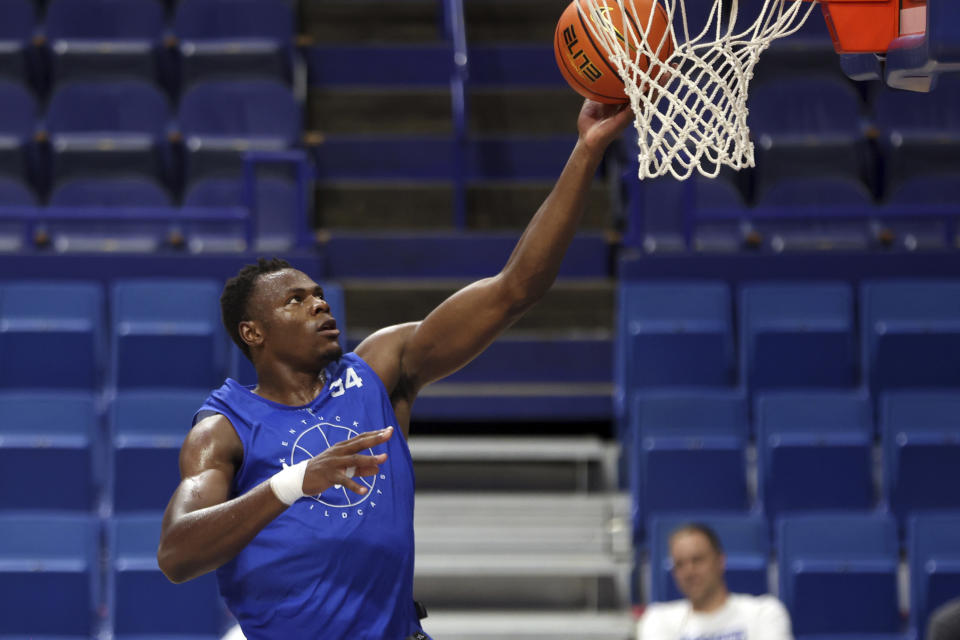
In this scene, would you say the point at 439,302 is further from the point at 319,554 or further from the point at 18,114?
the point at 319,554

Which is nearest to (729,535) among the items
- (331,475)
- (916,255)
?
(916,255)

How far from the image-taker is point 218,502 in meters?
2.30

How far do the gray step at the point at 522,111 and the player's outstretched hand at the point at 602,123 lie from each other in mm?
5098

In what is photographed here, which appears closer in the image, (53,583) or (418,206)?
(53,583)

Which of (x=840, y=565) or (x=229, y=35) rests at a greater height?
(x=229, y=35)

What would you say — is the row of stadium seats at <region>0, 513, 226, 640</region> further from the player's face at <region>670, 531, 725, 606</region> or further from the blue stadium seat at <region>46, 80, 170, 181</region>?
the blue stadium seat at <region>46, 80, 170, 181</region>

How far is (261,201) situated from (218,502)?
16.2 feet

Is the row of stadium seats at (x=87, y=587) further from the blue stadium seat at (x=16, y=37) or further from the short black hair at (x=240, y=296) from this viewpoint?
the blue stadium seat at (x=16, y=37)

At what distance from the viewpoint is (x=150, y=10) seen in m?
7.91

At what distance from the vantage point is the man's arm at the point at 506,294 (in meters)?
2.54

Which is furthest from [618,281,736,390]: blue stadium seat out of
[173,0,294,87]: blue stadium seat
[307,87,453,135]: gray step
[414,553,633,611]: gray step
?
[173,0,294,87]: blue stadium seat

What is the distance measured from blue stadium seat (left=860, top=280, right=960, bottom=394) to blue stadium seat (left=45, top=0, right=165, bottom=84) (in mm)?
4300

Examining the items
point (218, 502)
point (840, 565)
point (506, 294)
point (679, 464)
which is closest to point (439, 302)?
point (679, 464)

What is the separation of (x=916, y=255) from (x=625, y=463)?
177cm
